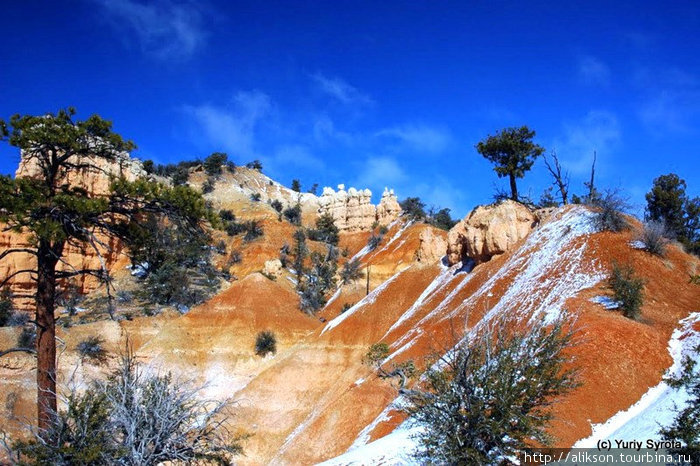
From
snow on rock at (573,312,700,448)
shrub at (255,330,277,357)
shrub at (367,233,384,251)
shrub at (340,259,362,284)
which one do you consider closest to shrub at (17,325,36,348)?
shrub at (255,330,277,357)

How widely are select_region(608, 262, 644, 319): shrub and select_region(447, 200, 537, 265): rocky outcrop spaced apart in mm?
10647

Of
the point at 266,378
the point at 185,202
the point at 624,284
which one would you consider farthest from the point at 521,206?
the point at 185,202

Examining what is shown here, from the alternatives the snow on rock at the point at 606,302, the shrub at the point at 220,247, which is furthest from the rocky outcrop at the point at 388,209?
the snow on rock at the point at 606,302

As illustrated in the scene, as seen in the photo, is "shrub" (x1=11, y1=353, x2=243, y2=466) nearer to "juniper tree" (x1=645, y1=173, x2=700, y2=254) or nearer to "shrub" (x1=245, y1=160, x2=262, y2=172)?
"juniper tree" (x1=645, y1=173, x2=700, y2=254)

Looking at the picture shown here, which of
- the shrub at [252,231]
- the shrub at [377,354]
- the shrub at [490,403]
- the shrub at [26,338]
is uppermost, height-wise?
the shrub at [252,231]

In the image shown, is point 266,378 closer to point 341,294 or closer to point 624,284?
point 341,294

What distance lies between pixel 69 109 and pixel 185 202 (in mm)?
3341

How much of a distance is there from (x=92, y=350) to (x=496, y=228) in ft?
97.6

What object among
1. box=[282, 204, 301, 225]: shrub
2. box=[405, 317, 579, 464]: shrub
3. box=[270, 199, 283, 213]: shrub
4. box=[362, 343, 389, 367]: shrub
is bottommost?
box=[405, 317, 579, 464]: shrub

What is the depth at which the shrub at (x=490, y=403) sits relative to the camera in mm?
8344

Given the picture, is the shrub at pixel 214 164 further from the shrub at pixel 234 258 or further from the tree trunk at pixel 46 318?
the tree trunk at pixel 46 318

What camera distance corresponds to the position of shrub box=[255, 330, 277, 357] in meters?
38.2

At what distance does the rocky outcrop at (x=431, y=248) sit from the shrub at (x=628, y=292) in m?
19.0

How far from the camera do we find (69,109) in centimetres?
1101
